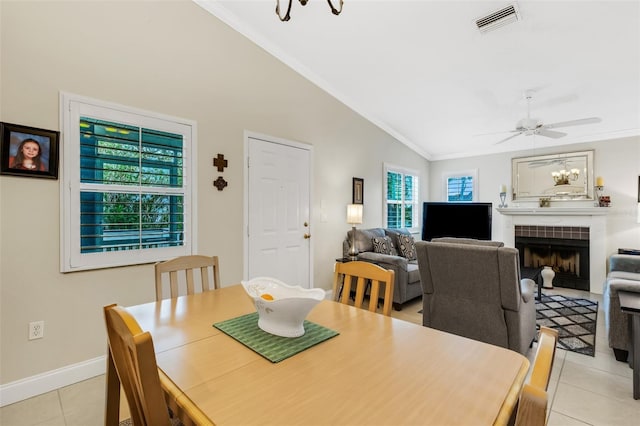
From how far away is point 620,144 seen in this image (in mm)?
4676

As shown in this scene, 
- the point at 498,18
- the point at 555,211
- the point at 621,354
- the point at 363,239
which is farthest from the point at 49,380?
the point at 555,211

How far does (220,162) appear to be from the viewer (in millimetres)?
3100

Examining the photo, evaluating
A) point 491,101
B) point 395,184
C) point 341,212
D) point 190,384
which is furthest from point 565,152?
point 190,384

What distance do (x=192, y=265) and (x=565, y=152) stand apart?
6.05m

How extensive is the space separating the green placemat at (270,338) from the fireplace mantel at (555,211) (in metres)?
5.30

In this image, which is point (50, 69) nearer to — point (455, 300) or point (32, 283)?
point (32, 283)

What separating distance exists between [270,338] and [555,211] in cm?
555

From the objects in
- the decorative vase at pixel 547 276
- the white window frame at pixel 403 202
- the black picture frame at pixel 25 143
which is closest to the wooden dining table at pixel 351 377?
the black picture frame at pixel 25 143

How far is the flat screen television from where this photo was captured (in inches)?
223

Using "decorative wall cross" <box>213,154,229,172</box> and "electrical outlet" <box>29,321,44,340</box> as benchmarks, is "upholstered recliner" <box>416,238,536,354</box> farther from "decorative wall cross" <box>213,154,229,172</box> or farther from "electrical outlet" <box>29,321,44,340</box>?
"electrical outlet" <box>29,321,44,340</box>

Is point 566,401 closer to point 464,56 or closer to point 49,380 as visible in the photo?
point 464,56

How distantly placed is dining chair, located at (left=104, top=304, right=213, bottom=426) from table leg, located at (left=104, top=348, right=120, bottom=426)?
14.1 inches

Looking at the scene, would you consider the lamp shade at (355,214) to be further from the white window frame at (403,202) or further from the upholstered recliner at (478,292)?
the upholstered recliner at (478,292)

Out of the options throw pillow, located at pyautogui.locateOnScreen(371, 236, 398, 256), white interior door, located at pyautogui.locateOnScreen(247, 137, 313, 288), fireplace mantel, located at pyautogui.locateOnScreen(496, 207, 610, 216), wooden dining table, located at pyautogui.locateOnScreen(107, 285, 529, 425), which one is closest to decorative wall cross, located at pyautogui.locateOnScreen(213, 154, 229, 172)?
white interior door, located at pyautogui.locateOnScreen(247, 137, 313, 288)
